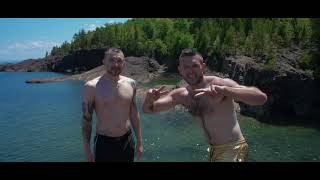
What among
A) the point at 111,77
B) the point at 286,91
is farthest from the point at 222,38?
the point at 111,77

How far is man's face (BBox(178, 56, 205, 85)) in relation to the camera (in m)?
4.95

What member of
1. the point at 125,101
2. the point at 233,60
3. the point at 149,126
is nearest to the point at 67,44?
the point at 233,60

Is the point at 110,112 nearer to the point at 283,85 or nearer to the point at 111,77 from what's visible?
the point at 111,77

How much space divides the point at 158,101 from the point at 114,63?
3.09 feet

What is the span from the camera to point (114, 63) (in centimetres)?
586

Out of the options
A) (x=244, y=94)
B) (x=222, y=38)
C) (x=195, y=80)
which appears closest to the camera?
(x=244, y=94)

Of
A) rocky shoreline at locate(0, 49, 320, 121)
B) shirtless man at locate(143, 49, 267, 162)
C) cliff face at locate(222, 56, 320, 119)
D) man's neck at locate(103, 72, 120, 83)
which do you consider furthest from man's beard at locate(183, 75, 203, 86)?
cliff face at locate(222, 56, 320, 119)

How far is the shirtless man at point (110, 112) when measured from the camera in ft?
19.5

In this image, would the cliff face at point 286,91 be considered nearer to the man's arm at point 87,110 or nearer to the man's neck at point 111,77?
the man's neck at point 111,77

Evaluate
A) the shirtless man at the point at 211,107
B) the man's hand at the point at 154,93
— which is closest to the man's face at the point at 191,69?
the shirtless man at the point at 211,107

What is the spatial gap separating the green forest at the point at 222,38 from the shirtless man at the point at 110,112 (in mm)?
27288

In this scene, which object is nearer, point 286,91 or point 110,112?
point 110,112
